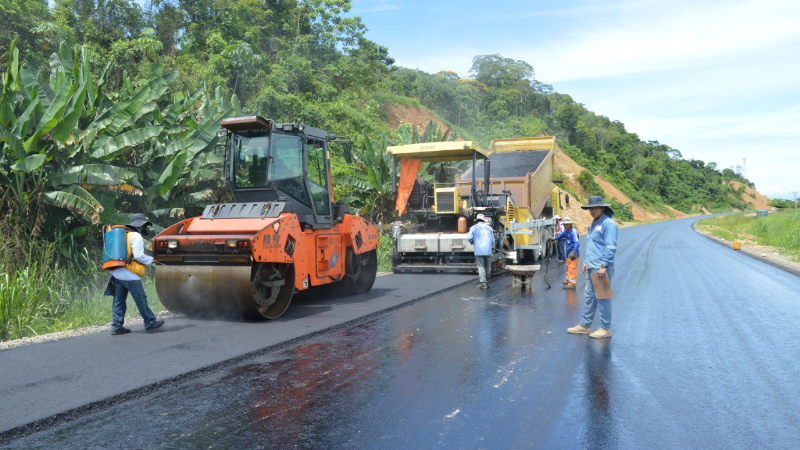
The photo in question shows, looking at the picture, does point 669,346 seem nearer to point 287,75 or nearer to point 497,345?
point 497,345

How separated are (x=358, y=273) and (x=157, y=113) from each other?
525 cm

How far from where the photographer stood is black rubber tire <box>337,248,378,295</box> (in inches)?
434

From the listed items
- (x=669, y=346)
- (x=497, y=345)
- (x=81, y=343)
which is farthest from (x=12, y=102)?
(x=669, y=346)

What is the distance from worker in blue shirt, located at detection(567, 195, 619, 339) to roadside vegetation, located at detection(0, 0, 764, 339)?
6850 millimetres

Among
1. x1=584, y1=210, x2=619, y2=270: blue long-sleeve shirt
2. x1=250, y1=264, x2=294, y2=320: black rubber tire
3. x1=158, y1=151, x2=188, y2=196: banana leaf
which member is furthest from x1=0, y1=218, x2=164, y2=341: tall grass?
x1=584, y1=210, x2=619, y2=270: blue long-sleeve shirt

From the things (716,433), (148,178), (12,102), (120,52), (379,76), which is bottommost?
(716,433)

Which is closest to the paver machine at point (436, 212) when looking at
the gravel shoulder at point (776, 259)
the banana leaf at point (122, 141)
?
the banana leaf at point (122, 141)

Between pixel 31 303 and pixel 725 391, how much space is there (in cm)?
842

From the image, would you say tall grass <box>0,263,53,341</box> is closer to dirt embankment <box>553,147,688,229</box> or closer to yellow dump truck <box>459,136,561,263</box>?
yellow dump truck <box>459,136,561,263</box>

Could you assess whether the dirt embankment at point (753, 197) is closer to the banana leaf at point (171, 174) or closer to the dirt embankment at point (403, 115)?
the dirt embankment at point (403, 115)

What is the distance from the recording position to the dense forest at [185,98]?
983 cm

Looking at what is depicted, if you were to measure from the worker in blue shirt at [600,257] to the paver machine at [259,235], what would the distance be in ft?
13.7

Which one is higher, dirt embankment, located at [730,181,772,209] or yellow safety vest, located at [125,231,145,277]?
dirt embankment, located at [730,181,772,209]

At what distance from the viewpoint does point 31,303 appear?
26.8 feet
